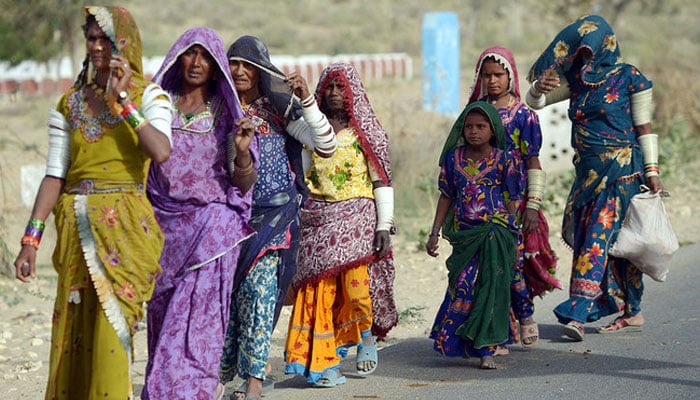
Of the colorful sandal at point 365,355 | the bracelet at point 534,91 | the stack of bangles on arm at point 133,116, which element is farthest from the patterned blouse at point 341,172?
the stack of bangles on arm at point 133,116

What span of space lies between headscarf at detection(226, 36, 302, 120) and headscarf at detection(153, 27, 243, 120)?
40cm

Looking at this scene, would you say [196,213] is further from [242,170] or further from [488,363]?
[488,363]

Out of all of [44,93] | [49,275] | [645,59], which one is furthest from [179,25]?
[49,275]

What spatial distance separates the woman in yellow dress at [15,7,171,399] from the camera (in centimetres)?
490

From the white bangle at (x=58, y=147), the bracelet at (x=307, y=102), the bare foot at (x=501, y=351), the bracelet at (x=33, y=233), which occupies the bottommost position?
the bare foot at (x=501, y=351)

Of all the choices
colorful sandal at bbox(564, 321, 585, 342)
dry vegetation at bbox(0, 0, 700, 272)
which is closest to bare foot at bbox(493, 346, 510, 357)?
colorful sandal at bbox(564, 321, 585, 342)

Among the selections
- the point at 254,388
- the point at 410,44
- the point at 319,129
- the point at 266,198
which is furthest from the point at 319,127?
the point at 410,44

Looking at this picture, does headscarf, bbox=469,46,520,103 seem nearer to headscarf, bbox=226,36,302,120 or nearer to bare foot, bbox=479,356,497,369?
headscarf, bbox=226,36,302,120

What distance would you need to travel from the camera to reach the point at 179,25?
5275cm

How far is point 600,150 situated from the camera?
25.0 feet

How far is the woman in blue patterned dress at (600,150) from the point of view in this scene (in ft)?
24.8

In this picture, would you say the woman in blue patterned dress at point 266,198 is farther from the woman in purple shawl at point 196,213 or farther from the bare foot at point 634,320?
the bare foot at point 634,320

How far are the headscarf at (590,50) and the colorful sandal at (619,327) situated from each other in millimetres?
1602

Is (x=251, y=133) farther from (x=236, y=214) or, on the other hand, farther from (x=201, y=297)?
(x=201, y=297)
